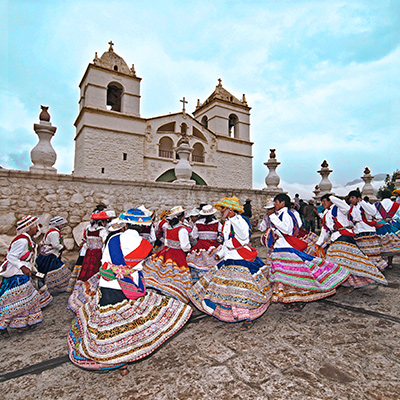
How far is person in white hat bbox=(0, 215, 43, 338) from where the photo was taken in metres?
3.40

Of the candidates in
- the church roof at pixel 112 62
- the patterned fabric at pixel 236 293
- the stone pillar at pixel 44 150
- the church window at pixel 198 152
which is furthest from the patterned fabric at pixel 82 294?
the church roof at pixel 112 62

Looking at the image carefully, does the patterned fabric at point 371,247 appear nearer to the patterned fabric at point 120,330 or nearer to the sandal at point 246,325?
the sandal at point 246,325

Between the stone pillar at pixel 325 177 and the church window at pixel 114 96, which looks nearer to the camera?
the stone pillar at pixel 325 177

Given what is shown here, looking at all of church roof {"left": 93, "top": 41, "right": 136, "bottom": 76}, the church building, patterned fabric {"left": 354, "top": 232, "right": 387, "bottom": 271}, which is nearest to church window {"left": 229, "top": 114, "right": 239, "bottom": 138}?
the church building

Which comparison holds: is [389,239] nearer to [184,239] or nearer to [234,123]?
[184,239]

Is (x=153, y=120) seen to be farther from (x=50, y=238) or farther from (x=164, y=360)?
(x=164, y=360)

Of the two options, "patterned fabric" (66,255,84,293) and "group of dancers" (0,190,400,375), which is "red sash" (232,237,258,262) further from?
"patterned fabric" (66,255,84,293)

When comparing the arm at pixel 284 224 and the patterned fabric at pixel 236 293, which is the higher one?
the arm at pixel 284 224

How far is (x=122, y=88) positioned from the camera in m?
18.6

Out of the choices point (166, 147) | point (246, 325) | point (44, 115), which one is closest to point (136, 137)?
point (166, 147)

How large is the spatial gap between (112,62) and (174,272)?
1899cm

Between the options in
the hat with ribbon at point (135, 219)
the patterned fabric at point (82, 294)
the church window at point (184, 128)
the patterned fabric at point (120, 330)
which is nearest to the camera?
A: the patterned fabric at point (120, 330)

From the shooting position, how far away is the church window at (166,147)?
19.8m

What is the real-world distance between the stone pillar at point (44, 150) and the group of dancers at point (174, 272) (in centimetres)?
261
